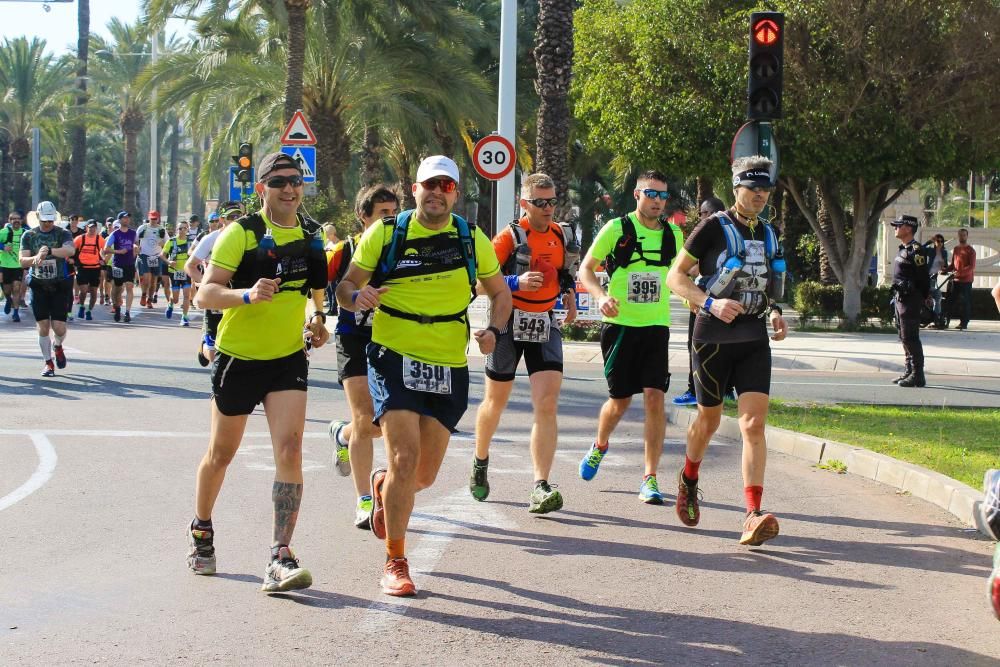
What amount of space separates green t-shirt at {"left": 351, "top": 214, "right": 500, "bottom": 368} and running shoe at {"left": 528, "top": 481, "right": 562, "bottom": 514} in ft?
6.00

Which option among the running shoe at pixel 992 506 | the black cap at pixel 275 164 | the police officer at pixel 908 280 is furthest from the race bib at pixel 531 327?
the police officer at pixel 908 280

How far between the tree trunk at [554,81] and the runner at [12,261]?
8.79m

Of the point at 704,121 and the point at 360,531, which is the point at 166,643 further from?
the point at 704,121

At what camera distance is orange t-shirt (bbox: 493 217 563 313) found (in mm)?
8047

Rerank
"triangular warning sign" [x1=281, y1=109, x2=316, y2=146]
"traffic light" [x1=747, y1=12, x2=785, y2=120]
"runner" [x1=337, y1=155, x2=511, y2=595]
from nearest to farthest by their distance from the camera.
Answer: "runner" [x1=337, y1=155, x2=511, y2=595], "traffic light" [x1=747, y1=12, x2=785, y2=120], "triangular warning sign" [x1=281, y1=109, x2=316, y2=146]

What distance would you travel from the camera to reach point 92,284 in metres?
25.6

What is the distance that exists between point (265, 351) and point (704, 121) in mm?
19421

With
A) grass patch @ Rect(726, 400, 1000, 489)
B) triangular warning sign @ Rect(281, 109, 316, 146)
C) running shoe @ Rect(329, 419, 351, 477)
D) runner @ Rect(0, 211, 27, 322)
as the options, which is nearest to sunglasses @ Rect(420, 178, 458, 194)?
running shoe @ Rect(329, 419, 351, 477)

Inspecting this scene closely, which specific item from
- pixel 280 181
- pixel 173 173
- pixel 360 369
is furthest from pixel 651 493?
pixel 173 173

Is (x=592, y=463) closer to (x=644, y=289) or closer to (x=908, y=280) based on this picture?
(x=644, y=289)

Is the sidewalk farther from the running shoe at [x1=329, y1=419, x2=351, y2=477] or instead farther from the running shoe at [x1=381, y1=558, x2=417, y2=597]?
the running shoe at [x1=381, y1=558, x2=417, y2=597]

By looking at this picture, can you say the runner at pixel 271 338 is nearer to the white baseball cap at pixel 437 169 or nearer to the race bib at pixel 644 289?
the white baseball cap at pixel 437 169

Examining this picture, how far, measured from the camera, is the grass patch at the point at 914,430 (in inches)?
361

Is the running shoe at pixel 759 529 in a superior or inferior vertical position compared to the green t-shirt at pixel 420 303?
inferior
